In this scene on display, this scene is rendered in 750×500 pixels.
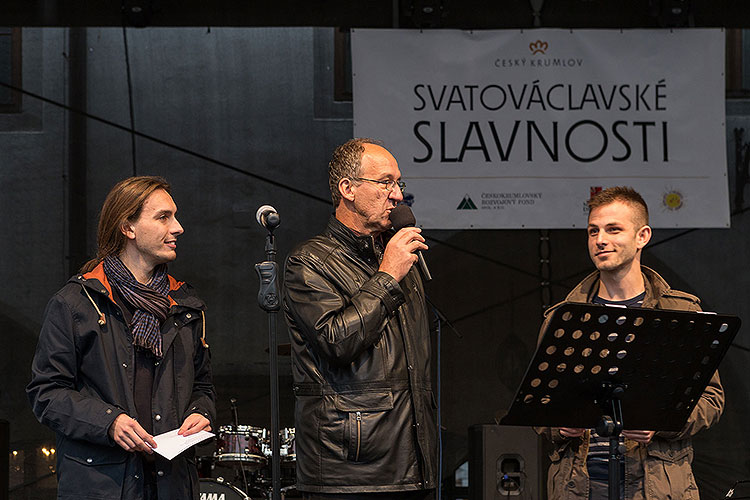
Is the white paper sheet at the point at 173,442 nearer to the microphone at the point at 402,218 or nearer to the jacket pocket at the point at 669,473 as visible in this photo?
the microphone at the point at 402,218

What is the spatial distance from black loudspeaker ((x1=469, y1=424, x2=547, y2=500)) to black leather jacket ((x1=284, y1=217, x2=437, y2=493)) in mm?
2350

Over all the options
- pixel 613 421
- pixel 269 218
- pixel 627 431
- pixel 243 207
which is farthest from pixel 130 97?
pixel 613 421

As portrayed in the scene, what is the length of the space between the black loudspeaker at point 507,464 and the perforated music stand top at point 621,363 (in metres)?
2.42

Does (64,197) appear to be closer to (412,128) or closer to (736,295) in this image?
(412,128)

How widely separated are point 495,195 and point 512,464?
5.39 feet

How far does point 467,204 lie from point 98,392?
335cm

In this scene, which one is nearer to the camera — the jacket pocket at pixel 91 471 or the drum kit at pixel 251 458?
the jacket pocket at pixel 91 471

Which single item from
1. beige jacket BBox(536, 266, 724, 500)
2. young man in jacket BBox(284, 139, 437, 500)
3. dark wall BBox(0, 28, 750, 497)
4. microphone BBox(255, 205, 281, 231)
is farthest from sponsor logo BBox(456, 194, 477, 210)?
microphone BBox(255, 205, 281, 231)

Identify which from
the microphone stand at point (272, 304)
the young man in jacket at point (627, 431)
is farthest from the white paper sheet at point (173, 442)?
the young man in jacket at point (627, 431)

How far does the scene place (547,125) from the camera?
585cm

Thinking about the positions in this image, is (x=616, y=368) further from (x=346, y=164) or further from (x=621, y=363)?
(x=346, y=164)

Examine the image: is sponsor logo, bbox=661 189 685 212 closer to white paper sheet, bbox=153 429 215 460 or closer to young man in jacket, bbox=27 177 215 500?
young man in jacket, bbox=27 177 215 500

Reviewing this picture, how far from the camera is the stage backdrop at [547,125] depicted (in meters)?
5.81

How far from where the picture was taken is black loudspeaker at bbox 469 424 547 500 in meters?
5.10
